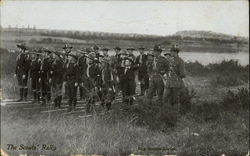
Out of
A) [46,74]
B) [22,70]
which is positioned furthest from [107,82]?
[22,70]

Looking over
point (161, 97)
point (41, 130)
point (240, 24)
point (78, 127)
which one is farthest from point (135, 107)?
point (240, 24)

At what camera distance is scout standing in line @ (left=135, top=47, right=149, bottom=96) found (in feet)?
17.3

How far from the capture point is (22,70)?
5062 millimetres

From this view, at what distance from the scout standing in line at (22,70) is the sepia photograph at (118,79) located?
1cm

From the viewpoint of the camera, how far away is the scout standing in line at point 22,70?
502cm

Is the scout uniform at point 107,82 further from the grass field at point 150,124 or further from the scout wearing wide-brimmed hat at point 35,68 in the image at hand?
the scout wearing wide-brimmed hat at point 35,68

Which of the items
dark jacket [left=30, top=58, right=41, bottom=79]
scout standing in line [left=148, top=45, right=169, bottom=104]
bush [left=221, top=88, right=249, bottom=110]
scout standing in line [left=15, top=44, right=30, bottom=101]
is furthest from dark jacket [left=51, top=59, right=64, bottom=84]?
bush [left=221, top=88, right=249, bottom=110]

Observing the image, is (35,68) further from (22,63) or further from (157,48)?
(157,48)

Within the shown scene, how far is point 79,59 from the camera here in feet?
17.0

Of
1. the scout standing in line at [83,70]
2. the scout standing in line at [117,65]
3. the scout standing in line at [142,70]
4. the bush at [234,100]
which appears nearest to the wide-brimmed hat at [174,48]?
the scout standing in line at [142,70]

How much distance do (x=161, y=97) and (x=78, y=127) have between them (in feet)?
3.72

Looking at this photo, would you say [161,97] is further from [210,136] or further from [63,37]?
[63,37]

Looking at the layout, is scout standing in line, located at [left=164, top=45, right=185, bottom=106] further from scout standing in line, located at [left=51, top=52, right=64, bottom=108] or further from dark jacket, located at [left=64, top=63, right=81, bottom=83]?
scout standing in line, located at [left=51, top=52, right=64, bottom=108]

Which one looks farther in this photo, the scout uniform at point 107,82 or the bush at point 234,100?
the bush at point 234,100
